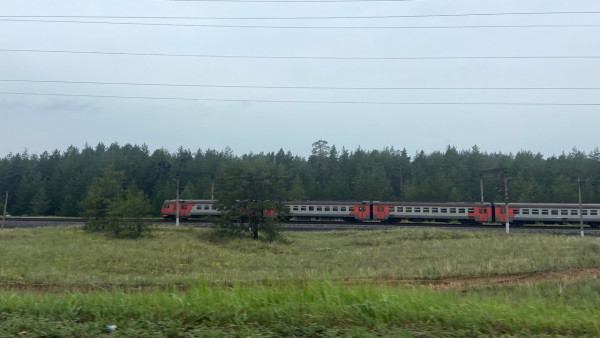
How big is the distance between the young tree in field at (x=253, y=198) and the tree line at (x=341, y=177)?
28339 mm

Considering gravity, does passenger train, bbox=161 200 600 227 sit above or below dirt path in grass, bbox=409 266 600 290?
above

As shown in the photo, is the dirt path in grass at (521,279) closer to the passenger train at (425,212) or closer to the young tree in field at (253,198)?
the young tree in field at (253,198)

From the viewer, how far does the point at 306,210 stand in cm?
5481

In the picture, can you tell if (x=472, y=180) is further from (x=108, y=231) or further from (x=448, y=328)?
(x=448, y=328)

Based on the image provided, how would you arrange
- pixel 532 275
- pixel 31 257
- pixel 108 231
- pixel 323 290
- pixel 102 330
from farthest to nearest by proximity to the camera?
pixel 108 231
pixel 31 257
pixel 532 275
pixel 323 290
pixel 102 330

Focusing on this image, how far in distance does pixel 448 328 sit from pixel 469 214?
50.4 m

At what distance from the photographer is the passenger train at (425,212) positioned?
164 ft

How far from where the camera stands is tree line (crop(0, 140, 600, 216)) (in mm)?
78938

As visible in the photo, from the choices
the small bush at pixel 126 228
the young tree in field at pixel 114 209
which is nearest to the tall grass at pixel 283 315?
the small bush at pixel 126 228

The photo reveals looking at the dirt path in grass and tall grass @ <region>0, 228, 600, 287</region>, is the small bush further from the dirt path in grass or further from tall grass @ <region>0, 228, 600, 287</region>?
the dirt path in grass

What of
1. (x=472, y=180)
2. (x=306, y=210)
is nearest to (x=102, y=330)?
(x=306, y=210)

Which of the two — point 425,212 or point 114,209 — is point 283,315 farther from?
point 425,212

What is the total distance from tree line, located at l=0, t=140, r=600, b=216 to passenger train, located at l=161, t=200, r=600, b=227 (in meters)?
14.0

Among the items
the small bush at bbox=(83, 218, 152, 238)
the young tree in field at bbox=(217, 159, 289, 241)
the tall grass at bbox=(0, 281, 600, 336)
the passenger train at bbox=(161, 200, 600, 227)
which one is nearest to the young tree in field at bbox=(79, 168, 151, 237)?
the small bush at bbox=(83, 218, 152, 238)
